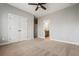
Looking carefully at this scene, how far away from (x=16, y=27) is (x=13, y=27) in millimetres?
229

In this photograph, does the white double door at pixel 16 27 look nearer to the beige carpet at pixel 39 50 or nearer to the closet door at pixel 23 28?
the closet door at pixel 23 28

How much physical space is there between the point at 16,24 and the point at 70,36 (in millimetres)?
3475

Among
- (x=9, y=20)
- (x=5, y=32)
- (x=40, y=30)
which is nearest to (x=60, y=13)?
(x=40, y=30)

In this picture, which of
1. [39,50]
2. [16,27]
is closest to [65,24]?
[39,50]

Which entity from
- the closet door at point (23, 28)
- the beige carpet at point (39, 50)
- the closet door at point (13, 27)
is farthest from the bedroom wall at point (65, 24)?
the closet door at point (13, 27)

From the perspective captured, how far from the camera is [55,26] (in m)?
5.46

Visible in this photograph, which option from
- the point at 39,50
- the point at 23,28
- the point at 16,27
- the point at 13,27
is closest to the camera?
the point at 39,50

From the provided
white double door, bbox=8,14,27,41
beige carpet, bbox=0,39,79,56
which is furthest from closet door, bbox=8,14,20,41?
beige carpet, bbox=0,39,79,56

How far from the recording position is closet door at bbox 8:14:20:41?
13.8 ft

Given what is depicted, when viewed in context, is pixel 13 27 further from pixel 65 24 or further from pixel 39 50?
pixel 65 24

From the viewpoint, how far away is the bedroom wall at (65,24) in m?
4.08

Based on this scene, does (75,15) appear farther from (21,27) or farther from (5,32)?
(5,32)

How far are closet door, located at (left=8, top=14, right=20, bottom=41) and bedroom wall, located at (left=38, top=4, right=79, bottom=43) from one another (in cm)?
268

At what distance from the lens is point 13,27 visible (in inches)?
175
